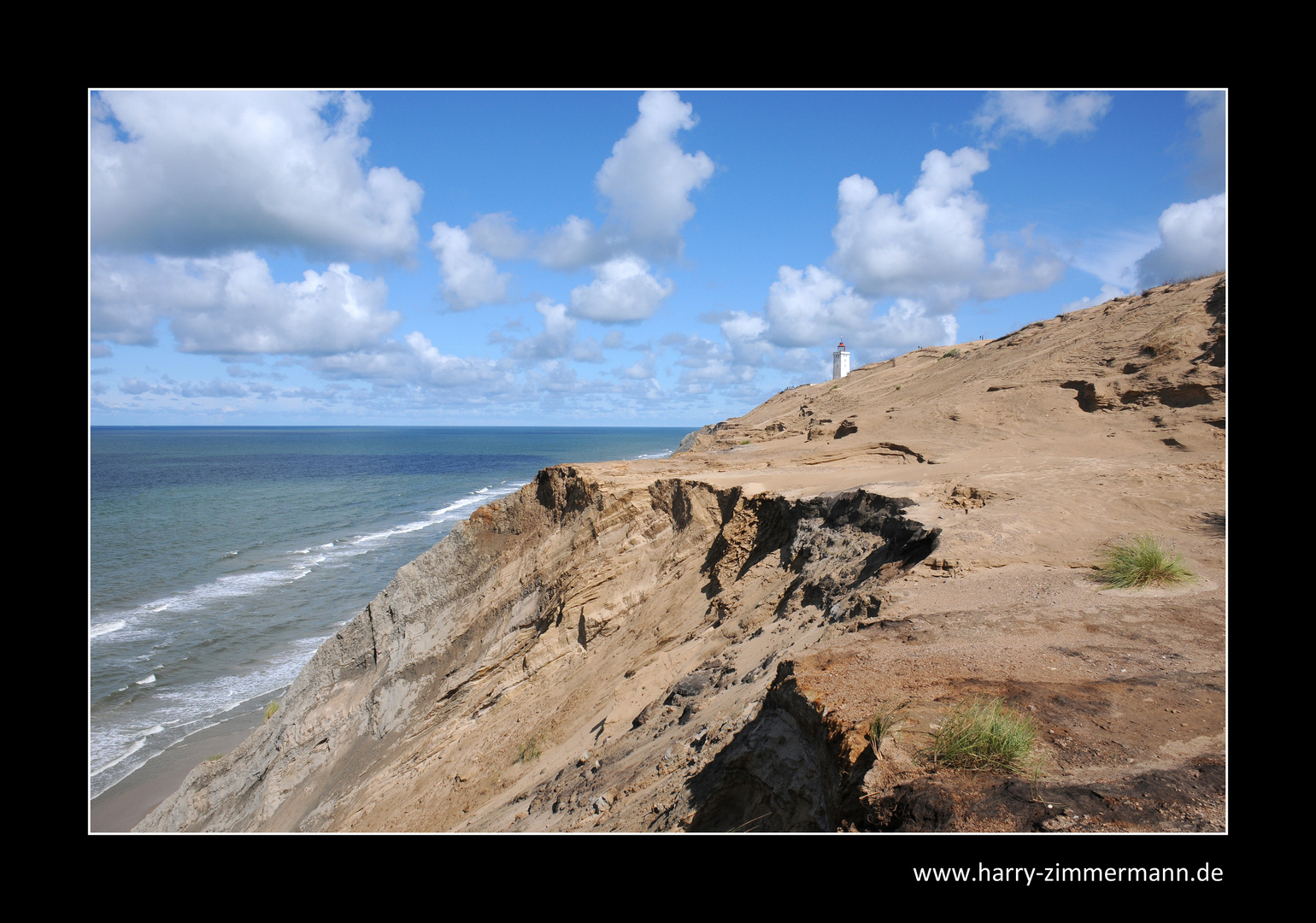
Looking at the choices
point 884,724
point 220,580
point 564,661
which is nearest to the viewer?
point 884,724

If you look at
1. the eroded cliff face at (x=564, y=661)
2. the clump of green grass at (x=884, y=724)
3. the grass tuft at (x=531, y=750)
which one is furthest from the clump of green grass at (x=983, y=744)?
the grass tuft at (x=531, y=750)

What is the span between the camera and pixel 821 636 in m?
5.75

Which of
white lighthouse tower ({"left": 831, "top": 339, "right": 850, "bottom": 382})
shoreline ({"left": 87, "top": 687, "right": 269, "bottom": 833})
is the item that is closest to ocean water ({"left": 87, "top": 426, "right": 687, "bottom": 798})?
shoreline ({"left": 87, "top": 687, "right": 269, "bottom": 833})

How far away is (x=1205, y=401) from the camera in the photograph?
12.1m

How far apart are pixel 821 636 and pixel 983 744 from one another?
2519 mm

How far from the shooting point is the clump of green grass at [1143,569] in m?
5.63

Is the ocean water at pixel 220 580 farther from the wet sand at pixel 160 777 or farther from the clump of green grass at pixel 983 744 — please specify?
the clump of green grass at pixel 983 744

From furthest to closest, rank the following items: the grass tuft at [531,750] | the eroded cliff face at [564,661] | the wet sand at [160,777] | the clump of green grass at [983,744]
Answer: the wet sand at [160,777]
the grass tuft at [531,750]
the eroded cliff face at [564,661]
the clump of green grass at [983,744]

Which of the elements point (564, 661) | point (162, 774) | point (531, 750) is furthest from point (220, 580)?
point (531, 750)

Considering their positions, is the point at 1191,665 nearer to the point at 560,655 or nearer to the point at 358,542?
the point at 560,655

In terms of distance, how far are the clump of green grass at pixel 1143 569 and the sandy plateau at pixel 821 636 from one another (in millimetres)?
144

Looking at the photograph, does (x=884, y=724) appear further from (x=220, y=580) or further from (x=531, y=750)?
(x=220, y=580)

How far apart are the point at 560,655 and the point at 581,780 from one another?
420 centimetres

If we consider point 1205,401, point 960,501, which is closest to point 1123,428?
point 1205,401
